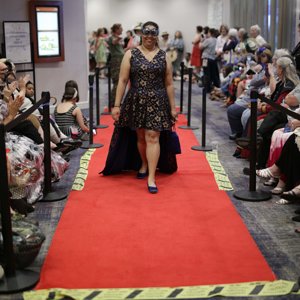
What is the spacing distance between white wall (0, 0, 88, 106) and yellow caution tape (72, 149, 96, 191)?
340cm

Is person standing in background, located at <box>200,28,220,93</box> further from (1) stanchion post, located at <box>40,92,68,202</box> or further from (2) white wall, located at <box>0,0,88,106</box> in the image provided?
(1) stanchion post, located at <box>40,92,68,202</box>

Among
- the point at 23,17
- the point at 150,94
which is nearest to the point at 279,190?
the point at 150,94

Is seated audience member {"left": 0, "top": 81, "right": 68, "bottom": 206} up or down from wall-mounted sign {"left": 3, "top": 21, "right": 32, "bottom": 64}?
down

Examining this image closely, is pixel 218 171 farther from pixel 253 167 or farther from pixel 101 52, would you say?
pixel 101 52

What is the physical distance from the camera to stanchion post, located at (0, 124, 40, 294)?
3.57 meters

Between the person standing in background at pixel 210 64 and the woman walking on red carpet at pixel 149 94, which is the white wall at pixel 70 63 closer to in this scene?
the person standing in background at pixel 210 64

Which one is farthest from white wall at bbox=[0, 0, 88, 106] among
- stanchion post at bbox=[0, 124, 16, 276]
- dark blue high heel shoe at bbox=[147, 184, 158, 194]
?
stanchion post at bbox=[0, 124, 16, 276]

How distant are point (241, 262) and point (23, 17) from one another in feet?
24.1

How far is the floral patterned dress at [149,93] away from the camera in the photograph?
5.65 m

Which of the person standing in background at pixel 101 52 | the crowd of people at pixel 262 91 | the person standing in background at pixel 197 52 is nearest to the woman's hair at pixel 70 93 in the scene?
the crowd of people at pixel 262 91

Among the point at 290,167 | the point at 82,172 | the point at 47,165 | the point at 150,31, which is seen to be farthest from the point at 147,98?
the point at 290,167

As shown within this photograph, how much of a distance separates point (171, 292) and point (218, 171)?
10.3ft

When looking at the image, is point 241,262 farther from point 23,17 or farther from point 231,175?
point 23,17

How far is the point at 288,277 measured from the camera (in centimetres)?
374
